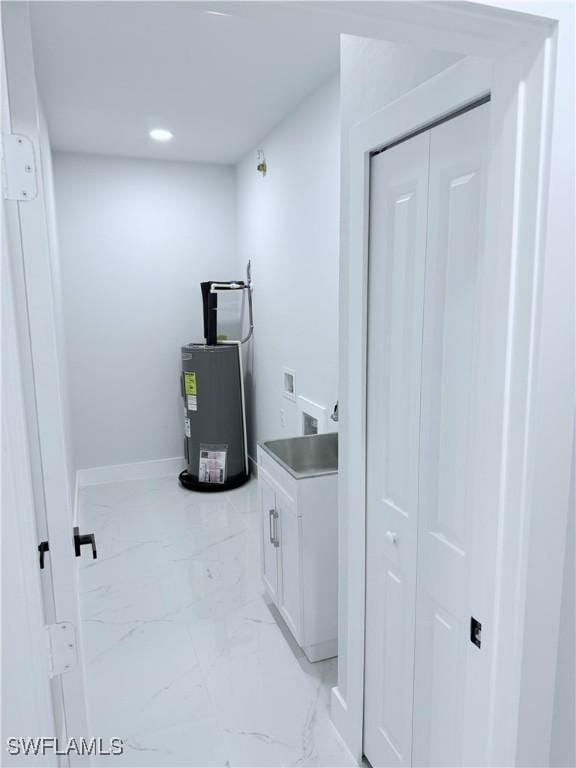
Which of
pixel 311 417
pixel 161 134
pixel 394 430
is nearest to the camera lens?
pixel 394 430

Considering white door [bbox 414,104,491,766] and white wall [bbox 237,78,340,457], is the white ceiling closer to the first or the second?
white wall [bbox 237,78,340,457]

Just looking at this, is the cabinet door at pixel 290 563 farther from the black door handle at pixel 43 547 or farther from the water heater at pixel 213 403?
the water heater at pixel 213 403

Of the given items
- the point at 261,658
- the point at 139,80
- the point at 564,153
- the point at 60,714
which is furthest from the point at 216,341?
the point at 564,153

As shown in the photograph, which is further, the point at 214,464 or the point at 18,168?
the point at 214,464

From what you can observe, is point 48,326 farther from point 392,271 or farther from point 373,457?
point 373,457

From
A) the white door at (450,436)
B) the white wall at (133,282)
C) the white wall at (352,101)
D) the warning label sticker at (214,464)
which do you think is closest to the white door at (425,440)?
the white door at (450,436)

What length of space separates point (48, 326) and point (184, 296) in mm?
3555

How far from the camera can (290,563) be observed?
225 cm

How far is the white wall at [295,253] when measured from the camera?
9.20 feet

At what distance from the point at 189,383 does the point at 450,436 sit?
316 cm

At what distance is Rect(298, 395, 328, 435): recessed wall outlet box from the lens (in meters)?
3.01

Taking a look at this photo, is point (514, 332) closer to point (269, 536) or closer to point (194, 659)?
point (269, 536)
